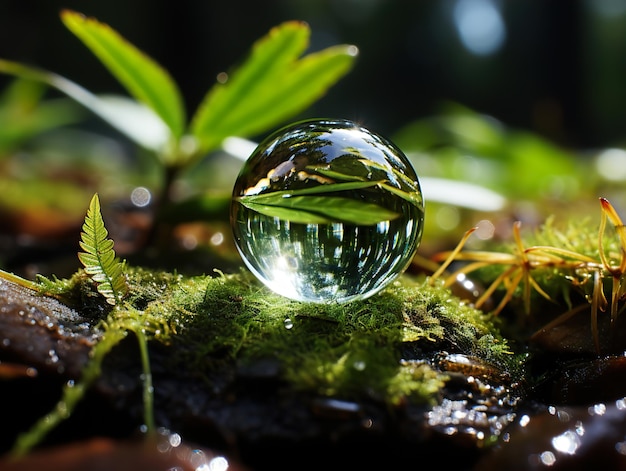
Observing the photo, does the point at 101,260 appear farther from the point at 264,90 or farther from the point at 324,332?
the point at 264,90

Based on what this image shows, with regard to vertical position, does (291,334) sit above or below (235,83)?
below

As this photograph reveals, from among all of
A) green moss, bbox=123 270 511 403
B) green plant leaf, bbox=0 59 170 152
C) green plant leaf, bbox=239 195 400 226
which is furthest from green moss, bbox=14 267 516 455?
green plant leaf, bbox=0 59 170 152

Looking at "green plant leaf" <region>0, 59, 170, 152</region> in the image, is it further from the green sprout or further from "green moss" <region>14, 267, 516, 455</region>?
"green moss" <region>14, 267, 516, 455</region>

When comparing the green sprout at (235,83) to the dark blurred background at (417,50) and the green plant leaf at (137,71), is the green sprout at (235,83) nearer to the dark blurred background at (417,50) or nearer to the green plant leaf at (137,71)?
the green plant leaf at (137,71)

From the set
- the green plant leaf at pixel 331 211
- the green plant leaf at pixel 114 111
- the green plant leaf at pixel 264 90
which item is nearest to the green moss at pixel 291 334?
the green plant leaf at pixel 331 211

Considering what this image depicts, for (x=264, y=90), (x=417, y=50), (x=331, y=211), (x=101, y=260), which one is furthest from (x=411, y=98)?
(x=101, y=260)

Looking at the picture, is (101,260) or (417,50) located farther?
(417,50)
